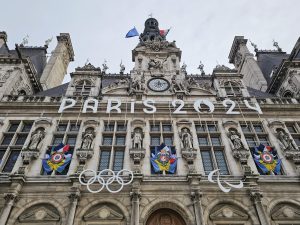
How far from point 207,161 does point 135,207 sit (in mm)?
5251

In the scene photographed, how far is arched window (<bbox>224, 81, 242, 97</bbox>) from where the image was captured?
20653mm

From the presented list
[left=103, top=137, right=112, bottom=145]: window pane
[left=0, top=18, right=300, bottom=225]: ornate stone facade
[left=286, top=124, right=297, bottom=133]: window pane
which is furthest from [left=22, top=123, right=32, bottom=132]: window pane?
[left=286, top=124, right=297, bottom=133]: window pane

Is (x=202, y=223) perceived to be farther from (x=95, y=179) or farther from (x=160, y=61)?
(x=160, y=61)

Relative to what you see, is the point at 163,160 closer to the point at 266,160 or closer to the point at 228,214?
the point at 228,214

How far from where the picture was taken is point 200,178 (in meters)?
13.3

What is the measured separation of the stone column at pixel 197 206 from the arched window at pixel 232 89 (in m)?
10.2

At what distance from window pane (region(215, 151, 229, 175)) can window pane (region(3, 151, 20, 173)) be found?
11609 millimetres

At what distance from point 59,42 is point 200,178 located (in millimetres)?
26072

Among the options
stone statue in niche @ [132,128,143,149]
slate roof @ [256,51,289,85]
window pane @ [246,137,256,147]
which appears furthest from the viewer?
slate roof @ [256,51,289,85]

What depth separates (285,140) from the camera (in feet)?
52.7

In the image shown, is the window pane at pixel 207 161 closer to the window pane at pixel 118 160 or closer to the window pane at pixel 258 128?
the window pane at pixel 258 128

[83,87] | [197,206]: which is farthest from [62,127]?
[197,206]

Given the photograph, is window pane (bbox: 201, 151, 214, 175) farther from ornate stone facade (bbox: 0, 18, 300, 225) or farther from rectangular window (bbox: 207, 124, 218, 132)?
rectangular window (bbox: 207, 124, 218, 132)

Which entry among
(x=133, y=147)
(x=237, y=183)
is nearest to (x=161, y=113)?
(x=133, y=147)
